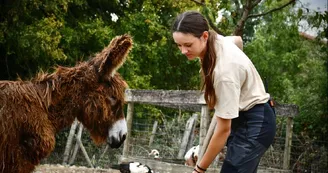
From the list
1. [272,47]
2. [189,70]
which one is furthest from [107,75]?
[272,47]

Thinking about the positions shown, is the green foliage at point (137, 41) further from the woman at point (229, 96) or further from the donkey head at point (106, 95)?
the woman at point (229, 96)

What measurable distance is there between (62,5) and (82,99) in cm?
1215

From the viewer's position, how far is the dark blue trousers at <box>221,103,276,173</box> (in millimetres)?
3482

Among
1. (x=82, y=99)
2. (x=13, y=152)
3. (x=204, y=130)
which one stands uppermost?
(x=82, y=99)

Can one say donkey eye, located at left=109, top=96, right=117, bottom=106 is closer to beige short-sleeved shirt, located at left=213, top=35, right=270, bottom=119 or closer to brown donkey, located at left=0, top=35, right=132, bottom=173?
brown donkey, located at left=0, top=35, right=132, bottom=173

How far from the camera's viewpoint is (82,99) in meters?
3.82

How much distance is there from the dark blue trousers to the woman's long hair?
0.28 m

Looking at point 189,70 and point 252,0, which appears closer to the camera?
point 252,0

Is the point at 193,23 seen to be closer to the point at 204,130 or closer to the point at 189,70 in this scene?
the point at 204,130

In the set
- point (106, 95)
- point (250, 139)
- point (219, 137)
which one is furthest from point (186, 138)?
point (219, 137)

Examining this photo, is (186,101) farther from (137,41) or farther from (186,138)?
(137,41)

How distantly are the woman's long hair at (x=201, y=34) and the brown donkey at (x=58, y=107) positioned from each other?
0.67 metres

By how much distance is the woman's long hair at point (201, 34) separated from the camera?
3.27 meters

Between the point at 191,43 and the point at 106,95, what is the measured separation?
0.90 metres
